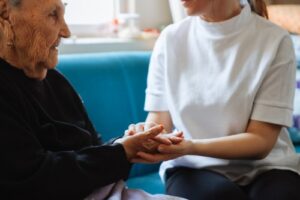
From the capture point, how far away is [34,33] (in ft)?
3.31

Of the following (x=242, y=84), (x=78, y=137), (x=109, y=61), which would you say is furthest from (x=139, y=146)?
(x=109, y=61)

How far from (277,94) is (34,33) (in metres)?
0.70

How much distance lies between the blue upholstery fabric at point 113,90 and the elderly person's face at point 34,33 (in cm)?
55

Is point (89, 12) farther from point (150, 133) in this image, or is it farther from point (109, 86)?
point (150, 133)

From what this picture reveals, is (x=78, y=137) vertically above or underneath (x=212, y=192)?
above

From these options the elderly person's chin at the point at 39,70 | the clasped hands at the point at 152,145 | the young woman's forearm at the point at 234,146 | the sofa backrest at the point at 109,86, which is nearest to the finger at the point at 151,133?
the clasped hands at the point at 152,145

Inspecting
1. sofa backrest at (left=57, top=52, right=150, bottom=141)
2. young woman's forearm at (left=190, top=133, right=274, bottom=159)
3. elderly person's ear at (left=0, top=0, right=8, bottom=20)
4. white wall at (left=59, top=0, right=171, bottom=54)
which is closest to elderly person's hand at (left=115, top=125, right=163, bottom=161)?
young woman's forearm at (left=190, top=133, right=274, bottom=159)

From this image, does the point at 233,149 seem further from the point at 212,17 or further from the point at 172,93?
the point at 212,17

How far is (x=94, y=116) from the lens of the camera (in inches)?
65.4

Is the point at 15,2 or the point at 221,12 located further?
the point at 221,12

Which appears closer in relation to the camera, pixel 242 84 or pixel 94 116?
pixel 242 84

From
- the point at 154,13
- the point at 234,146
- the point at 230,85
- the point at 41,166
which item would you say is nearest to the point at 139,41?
the point at 154,13

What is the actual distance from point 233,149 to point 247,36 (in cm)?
35

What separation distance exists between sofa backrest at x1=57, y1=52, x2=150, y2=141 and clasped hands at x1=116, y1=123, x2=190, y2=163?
1.41 ft
